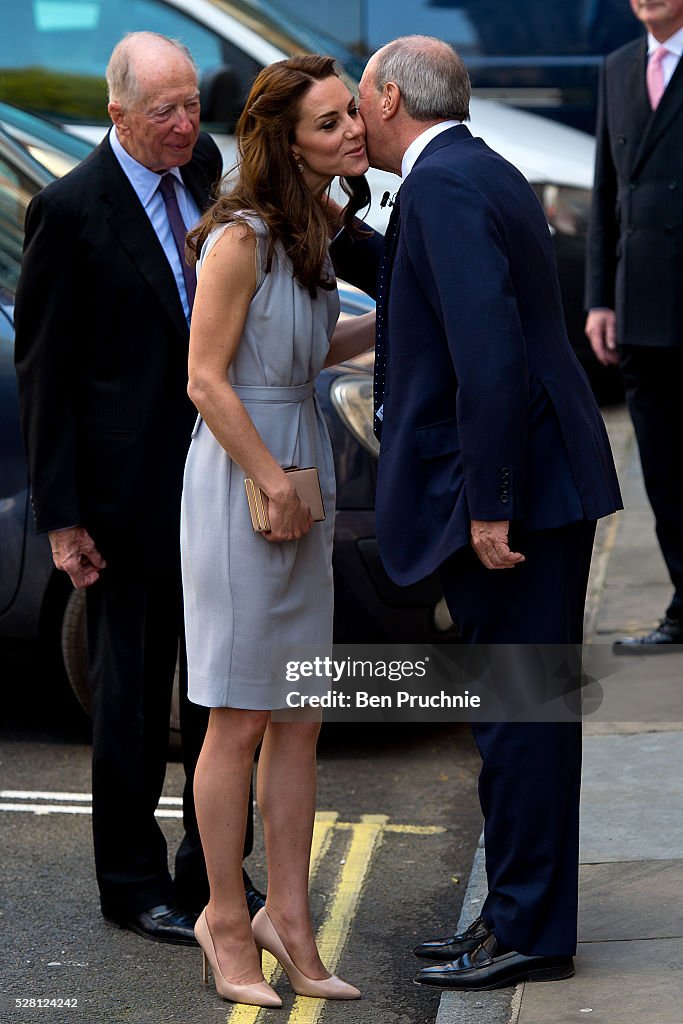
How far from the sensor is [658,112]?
A: 17.7 feet

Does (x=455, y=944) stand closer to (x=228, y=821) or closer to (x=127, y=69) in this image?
(x=228, y=821)

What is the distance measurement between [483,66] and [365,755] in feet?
21.5

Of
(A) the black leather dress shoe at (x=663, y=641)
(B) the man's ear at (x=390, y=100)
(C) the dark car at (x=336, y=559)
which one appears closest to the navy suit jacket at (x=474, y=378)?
(B) the man's ear at (x=390, y=100)

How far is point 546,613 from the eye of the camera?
337 cm

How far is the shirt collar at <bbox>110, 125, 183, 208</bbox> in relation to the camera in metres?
3.80

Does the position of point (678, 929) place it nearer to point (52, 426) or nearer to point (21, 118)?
point (52, 426)

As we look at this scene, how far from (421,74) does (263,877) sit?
2102 mm

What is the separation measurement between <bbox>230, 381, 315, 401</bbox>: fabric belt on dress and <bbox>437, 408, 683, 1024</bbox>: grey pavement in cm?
130

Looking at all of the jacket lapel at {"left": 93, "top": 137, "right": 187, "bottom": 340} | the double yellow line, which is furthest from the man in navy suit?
the jacket lapel at {"left": 93, "top": 137, "right": 187, "bottom": 340}

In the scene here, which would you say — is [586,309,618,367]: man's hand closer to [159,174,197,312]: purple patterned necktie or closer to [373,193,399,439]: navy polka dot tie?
[159,174,197,312]: purple patterned necktie

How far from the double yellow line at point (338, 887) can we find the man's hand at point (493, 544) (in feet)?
3.49

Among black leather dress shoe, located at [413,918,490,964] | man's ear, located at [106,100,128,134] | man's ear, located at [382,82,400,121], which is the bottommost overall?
black leather dress shoe, located at [413,918,490,964]

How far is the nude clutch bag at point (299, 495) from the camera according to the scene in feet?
11.1

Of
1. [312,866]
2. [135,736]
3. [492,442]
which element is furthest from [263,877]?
[492,442]
